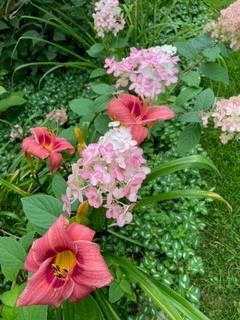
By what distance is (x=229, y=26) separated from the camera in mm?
1814

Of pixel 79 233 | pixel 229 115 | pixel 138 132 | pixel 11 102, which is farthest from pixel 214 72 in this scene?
pixel 11 102

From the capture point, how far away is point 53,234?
1.30 meters

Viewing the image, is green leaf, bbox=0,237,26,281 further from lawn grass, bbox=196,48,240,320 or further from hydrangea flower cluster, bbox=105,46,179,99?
lawn grass, bbox=196,48,240,320

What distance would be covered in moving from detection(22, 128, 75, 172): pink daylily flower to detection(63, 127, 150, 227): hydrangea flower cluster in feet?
1.04

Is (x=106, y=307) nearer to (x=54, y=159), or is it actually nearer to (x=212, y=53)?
(x=54, y=159)

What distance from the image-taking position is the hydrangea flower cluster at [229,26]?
5.90ft

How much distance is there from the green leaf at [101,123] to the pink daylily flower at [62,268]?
2.11 feet

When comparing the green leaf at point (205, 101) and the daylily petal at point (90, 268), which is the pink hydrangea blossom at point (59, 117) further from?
the daylily petal at point (90, 268)

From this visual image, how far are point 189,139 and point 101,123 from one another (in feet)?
1.00

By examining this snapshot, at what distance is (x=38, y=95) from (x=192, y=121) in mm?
1260

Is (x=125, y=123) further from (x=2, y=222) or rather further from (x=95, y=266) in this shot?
(x=2, y=222)

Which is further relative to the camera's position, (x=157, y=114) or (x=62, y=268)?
(x=157, y=114)

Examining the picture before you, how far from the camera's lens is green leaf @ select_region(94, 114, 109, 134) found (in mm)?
1930

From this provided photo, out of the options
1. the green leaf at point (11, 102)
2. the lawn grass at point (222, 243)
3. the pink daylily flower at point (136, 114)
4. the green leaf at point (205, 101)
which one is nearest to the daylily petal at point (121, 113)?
the pink daylily flower at point (136, 114)
